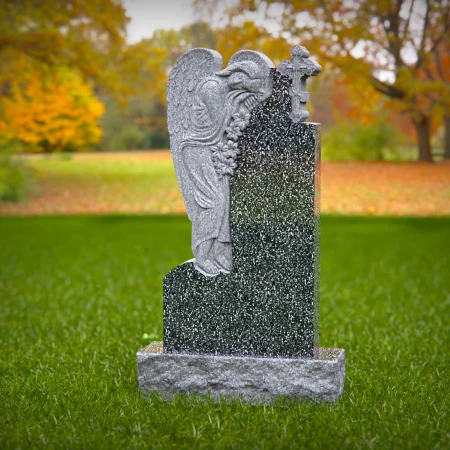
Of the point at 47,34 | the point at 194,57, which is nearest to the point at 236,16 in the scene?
the point at 47,34

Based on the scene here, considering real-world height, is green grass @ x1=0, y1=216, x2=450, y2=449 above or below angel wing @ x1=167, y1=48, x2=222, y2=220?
below

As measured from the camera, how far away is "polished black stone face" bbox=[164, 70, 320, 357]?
490 cm

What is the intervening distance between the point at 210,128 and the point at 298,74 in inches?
27.2

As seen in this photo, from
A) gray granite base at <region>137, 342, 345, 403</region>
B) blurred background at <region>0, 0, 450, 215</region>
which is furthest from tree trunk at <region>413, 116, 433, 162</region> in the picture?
gray granite base at <region>137, 342, 345, 403</region>

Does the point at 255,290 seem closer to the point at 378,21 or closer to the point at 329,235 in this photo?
the point at 329,235

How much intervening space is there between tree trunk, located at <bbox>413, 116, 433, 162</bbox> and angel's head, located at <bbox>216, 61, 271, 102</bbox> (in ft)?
55.5

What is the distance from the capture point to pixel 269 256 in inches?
196

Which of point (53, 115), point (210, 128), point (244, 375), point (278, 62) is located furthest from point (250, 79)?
point (53, 115)

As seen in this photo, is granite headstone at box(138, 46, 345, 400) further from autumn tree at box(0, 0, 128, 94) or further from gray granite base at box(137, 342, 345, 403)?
autumn tree at box(0, 0, 128, 94)

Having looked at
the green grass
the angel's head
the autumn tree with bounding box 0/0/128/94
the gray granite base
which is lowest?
the green grass

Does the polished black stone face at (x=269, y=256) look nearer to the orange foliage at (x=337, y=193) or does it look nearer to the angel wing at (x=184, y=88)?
the angel wing at (x=184, y=88)

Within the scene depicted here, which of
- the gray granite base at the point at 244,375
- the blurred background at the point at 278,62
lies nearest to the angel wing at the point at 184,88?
the gray granite base at the point at 244,375

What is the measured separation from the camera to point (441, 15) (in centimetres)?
1778

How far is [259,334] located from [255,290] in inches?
11.7
